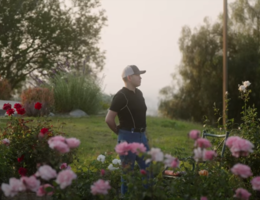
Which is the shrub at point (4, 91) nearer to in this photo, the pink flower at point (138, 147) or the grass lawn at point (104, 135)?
the grass lawn at point (104, 135)

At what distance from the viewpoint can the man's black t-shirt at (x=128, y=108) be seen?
5.43m

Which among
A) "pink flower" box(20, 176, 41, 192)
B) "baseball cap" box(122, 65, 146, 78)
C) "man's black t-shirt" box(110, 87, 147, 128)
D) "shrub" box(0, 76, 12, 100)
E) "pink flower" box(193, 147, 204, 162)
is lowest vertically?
"pink flower" box(20, 176, 41, 192)

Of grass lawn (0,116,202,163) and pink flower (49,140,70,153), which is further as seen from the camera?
grass lawn (0,116,202,163)

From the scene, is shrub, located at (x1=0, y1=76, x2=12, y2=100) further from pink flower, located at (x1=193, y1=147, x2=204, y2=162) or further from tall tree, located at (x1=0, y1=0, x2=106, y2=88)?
pink flower, located at (x1=193, y1=147, x2=204, y2=162)

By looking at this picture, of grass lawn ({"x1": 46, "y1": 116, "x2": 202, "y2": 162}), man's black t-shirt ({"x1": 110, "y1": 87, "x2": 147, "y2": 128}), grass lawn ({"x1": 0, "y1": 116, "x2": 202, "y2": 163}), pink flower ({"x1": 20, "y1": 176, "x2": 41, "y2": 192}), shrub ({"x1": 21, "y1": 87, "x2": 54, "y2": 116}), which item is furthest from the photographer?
shrub ({"x1": 21, "y1": 87, "x2": 54, "y2": 116})

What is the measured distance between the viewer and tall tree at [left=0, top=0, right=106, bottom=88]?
2900 cm

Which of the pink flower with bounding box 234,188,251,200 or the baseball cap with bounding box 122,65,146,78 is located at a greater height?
the baseball cap with bounding box 122,65,146,78

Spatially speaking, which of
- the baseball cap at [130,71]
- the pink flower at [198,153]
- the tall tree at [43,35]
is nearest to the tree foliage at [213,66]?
the tall tree at [43,35]

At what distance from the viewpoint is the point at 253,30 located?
28344 millimetres

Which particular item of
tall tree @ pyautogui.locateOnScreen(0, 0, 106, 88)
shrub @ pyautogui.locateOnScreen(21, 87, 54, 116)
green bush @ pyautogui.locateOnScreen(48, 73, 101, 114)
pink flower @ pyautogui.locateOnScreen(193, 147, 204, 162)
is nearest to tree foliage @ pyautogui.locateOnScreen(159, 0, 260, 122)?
tall tree @ pyautogui.locateOnScreen(0, 0, 106, 88)

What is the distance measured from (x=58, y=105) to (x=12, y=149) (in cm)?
1263

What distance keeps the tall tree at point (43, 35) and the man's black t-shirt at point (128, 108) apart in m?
24.3

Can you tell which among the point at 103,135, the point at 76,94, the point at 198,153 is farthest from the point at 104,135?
the point at 198,153

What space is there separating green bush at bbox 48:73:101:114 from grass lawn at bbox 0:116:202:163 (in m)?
1.31
